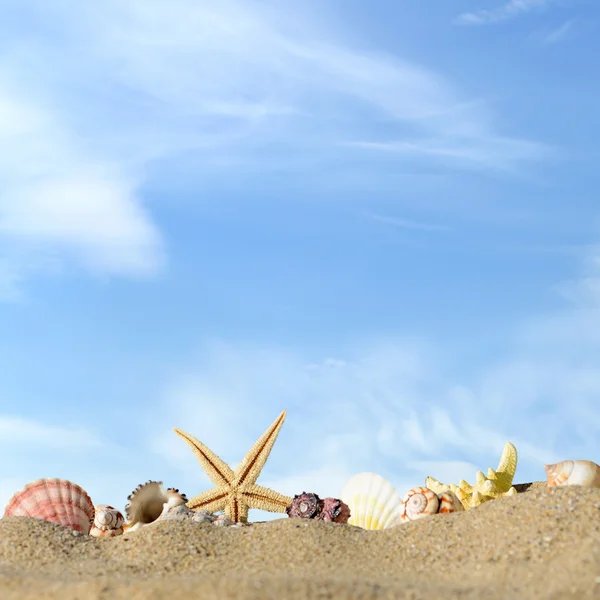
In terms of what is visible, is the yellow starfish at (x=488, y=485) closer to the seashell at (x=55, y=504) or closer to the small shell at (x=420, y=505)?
the small shell at (x=420, y=505)

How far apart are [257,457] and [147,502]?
1922 millimetres

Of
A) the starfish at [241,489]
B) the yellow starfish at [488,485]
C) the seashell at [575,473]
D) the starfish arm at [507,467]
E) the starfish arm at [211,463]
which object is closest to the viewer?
the seashell at [575,473]

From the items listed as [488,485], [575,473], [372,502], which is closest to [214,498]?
[372,502]

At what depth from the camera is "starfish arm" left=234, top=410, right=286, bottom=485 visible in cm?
696

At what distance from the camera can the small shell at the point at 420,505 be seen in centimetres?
454

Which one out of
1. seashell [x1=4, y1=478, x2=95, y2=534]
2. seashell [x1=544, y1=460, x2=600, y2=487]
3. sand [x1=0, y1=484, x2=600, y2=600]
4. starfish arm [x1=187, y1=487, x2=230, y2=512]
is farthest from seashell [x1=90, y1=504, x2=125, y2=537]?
seashell [x1=544, y1=460, x2=600, y2=487]

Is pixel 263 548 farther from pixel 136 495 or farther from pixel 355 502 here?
pixel 355 502

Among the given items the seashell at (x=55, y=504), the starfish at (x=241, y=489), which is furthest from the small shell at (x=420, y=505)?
the starfish at (x=241, y=489)

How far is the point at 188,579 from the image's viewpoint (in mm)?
2830

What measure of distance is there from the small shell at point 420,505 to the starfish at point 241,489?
2429 mm

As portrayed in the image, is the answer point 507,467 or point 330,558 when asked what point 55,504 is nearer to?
point 330,558

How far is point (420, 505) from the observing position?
14.9 feet

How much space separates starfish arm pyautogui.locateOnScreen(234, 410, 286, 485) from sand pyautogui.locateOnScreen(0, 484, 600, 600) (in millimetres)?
3092

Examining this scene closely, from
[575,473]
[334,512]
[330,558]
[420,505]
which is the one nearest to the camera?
[330,558]
